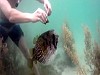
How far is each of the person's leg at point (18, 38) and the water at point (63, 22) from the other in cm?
9

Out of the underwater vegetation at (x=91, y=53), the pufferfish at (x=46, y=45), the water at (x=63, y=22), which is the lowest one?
the underwater vegetation at (x=91, y=53)

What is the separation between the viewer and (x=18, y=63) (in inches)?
126

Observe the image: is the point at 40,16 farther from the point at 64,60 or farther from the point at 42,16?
the point at 64,60

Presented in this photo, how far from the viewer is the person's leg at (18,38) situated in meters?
3.04

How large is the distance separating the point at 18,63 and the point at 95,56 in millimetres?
963

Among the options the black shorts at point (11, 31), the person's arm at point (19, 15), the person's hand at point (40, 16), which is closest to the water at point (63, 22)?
the black shorts at point (11, 31)

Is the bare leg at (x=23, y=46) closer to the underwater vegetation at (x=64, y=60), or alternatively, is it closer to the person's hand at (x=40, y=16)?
the underwater vegetation at (x=64, y=60)

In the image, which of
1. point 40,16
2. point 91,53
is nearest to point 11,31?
point 40,16

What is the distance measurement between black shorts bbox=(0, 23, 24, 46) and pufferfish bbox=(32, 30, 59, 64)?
2.61 ft

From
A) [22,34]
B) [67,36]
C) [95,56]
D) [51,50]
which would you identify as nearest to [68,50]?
[67,36]

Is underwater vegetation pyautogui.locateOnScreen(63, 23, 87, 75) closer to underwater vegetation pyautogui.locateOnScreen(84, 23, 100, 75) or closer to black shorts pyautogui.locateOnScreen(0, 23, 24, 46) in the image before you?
underwater vegetation pyautogui.locateOnScreen(84, 23, 100, 75)

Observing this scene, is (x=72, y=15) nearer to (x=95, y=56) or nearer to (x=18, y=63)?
(x=95, y=56)

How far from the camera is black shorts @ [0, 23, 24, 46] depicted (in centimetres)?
299

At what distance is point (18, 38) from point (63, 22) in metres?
0.59
